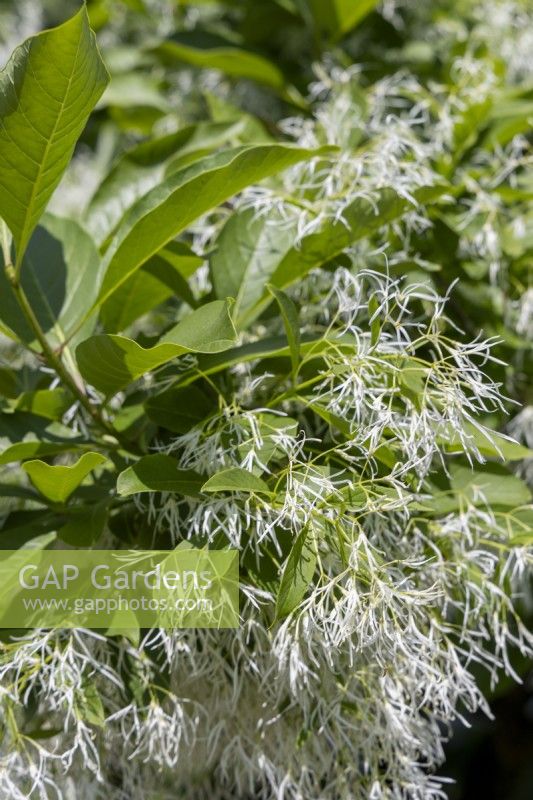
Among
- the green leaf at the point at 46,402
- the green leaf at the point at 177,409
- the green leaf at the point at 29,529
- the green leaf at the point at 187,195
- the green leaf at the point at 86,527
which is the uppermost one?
the green leaf at the point at 187,195

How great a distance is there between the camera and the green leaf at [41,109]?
23.7 inches

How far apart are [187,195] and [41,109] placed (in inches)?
5.0

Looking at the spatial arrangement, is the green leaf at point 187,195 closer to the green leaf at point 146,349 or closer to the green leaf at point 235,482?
the green leaf at point 146,349

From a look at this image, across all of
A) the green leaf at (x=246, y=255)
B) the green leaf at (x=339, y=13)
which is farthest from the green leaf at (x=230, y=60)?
the green leaf at (x=246, y=255)

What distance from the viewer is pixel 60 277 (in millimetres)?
841

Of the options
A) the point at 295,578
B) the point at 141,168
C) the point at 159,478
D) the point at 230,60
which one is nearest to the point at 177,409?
the point at 159,478

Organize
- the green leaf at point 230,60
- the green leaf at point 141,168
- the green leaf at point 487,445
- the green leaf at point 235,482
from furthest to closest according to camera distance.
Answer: the green leaf at point 230,60 < the green leaf at point 141,168 < the green leaf at point 487,445 < the green leaf at point 235,482

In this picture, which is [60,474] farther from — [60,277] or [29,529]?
[60,277]

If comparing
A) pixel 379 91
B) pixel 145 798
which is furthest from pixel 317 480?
pixel 379 91

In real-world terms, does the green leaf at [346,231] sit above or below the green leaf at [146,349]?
below

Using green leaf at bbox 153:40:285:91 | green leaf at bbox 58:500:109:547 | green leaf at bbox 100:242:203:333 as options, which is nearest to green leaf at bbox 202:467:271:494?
green leaf at bbox 58:500:109:547

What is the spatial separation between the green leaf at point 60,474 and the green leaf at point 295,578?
0.16m

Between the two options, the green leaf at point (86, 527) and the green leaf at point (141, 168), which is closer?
the green leaf at point (86, 527)

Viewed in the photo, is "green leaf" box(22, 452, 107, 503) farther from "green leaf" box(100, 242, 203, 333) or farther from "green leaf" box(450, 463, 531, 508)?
"green leaf" box(450, 463, 531, 508)
